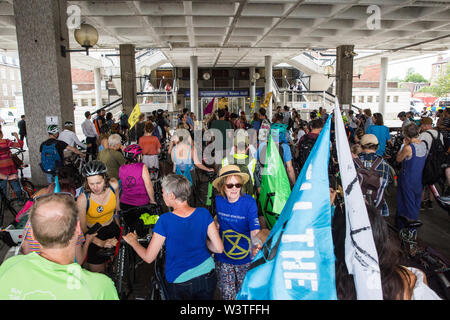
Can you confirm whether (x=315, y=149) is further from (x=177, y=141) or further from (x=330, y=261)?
(x=177, y=141)

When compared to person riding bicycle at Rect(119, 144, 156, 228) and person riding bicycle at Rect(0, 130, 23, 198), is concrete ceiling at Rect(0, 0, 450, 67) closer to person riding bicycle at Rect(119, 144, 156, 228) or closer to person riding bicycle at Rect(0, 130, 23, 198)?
person riding bicycle at Rect(0, 130, 23, 198)

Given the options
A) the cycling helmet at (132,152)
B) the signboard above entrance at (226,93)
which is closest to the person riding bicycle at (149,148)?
the cycling helmet at (132,152)

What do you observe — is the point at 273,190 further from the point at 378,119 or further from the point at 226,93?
the point at 226,93

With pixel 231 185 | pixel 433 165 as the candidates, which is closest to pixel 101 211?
pixel 231 185

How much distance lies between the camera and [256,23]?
37.4 feet

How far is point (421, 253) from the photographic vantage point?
313 centimetres

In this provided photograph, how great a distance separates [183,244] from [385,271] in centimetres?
136

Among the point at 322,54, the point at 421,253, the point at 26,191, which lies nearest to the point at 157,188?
the point at 26,191

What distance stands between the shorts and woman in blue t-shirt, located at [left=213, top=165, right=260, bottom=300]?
1.27 m

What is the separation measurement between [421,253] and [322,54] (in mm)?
25491

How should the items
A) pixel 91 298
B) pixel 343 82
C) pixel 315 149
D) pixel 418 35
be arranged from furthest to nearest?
1. pixel 343 82
2. pixel 418 35
3. pixel 315 149
4. pixel 91 298

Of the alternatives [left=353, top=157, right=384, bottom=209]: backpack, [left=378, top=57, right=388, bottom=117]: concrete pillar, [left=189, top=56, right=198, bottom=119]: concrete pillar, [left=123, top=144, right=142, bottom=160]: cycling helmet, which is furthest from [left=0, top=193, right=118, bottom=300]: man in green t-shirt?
[left=378, top=57, right=388, bottom=117]: concrete pillar

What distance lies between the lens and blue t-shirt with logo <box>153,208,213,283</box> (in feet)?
7.72
